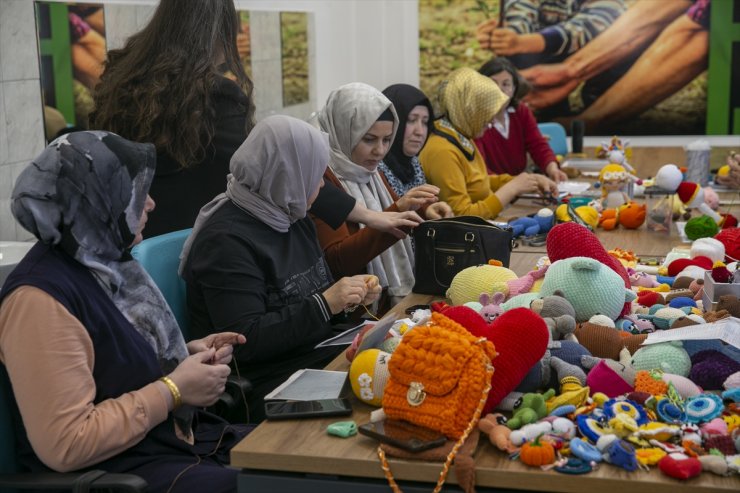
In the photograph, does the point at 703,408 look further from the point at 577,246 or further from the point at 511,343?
the point at 577,246

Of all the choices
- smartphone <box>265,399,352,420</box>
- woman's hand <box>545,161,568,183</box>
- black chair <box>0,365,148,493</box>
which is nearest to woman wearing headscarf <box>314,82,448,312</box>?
smartphone <box>265,399,352,420</box>

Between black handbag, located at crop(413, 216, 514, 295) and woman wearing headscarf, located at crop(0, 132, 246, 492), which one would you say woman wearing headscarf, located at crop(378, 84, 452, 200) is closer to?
black handbag, located at crop(413, 216, 514, 295)

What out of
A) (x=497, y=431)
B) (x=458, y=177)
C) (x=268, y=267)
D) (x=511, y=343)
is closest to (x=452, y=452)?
(x=497, y=431)

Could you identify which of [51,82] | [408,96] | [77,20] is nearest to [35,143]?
[51,82]

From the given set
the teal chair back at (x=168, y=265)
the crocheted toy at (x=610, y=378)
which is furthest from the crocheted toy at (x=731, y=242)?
the teal chair back at (x=168, y=265)

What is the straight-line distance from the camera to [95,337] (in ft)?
5.76

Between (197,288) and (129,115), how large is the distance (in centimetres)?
80

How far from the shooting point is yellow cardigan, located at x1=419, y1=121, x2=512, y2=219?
3916 mm

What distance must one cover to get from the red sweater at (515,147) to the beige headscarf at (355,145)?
188 centimetres

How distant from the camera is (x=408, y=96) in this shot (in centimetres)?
380

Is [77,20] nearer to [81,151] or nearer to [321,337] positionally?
[321,337]

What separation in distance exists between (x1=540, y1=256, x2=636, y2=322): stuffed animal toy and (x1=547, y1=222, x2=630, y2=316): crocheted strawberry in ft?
0.64

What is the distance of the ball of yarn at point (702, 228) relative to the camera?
319 cm

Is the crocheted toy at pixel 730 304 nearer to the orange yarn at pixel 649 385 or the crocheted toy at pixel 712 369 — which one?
the crocheted toy at pixel 712 369
